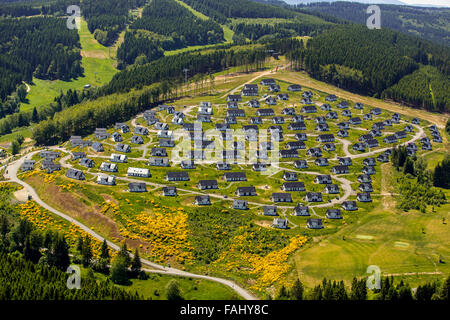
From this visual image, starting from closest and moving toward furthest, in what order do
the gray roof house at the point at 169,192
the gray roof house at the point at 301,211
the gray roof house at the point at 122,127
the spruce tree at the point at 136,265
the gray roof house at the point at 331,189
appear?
the spruce tree at the point at 136,265
the gray roof house at the point at 301,211
the gray roof house at the point at 169,192
the gray roof house at the point at 331,189
the gray roof house at the point at 122,127

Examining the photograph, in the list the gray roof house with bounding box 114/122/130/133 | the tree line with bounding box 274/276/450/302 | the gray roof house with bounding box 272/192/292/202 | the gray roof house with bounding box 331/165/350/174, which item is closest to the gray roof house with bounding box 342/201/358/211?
the gray roof house with bounding box 272/192/292/202

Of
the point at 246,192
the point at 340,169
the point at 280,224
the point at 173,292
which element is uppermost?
the point at 340,169

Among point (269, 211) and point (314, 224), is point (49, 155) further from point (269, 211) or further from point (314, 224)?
point (314, 224)

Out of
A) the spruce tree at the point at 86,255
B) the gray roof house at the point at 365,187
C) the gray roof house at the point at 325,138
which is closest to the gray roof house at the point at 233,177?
the gray roof house at the point at 365,187

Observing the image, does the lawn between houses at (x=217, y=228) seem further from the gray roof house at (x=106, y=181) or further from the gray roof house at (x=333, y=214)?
the gray roof house at (x=106, y=181)

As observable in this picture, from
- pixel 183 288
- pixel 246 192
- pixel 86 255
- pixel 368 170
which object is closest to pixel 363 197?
pixel 368 170

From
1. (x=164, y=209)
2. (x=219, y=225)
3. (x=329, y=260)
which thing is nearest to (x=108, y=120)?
(x=164, y=209)

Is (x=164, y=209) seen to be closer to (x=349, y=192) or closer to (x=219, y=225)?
(x=219, y=225)
